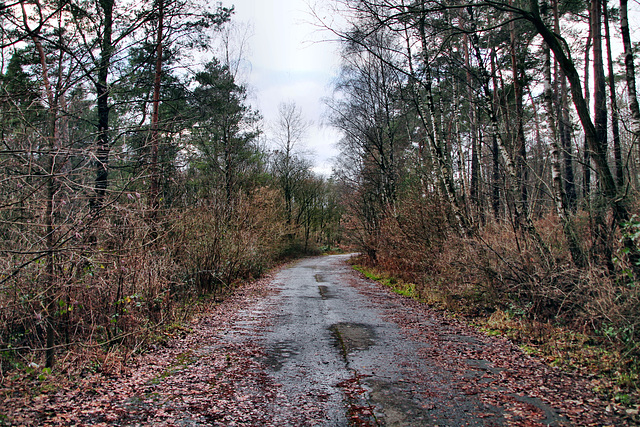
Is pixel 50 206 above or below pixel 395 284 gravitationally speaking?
above

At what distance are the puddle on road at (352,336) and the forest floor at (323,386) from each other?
0.03 meters

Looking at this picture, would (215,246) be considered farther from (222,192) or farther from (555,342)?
(555,342)

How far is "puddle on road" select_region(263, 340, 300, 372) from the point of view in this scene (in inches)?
221

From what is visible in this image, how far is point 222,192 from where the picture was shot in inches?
547

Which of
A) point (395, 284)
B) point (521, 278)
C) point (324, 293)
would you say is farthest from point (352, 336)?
point (395, 284)

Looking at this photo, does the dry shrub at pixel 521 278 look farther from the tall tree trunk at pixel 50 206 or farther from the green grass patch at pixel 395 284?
the tall tree trunk at pixel 50 206

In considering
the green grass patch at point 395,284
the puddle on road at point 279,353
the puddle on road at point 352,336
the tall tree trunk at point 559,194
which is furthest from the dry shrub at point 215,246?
the tall tree trunk at point 559,194

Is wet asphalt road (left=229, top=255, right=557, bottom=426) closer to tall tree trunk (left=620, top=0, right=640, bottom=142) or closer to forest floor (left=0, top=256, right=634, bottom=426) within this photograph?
forest floor (left=0, top=256, right=634, bottom=426)

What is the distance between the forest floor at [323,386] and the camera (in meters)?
3.86

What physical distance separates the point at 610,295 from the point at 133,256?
690 cm

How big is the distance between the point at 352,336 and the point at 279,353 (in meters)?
1.55

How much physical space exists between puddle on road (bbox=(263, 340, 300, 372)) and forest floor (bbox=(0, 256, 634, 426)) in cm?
2

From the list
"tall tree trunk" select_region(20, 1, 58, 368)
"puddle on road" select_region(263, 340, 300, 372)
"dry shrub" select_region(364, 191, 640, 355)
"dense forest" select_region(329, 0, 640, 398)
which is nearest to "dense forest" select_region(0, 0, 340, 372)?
Result: "tall tree trunk" select_region(20, 1, 58, 368)

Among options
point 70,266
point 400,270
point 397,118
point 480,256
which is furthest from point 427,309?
point 397,118
